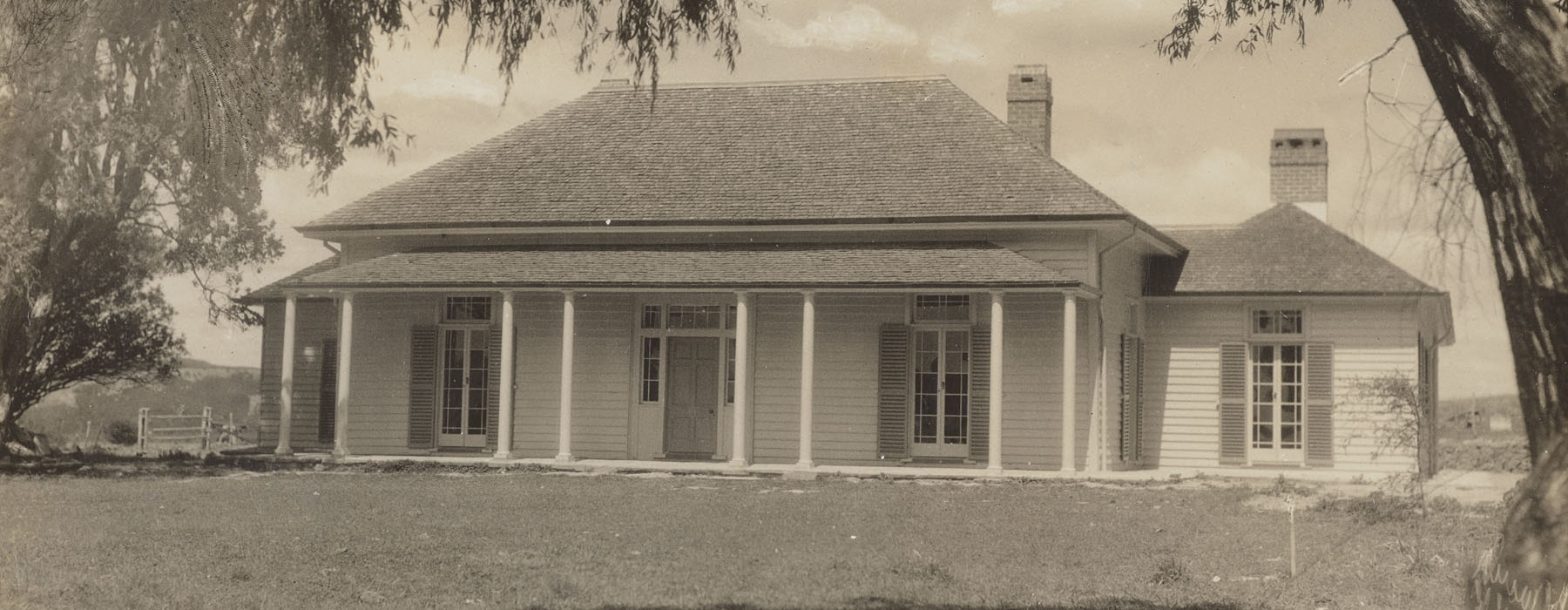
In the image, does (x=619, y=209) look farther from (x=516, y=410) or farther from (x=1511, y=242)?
(x=1511, y=242)

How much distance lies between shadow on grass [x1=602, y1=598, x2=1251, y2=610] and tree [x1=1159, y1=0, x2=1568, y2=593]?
3.81m

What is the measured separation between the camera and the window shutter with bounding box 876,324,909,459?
A: 766 inches

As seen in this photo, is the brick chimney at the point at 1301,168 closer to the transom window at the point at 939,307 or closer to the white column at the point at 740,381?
the transom window at the point at 939,307

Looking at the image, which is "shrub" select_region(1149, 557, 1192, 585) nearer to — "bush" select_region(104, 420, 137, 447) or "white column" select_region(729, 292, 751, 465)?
"white column" select_region(729, 292, 751, 465)

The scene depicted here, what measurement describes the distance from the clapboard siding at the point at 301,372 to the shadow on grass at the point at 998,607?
1595 cm

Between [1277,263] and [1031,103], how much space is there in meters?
4.40

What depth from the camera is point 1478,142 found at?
4.61m

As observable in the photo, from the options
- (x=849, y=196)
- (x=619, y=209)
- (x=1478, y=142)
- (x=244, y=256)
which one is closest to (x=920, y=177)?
(x=849, y=196)

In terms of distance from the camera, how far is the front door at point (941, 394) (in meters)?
19.5

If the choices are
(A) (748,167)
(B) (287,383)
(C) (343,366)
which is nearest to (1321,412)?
(A) (748,167)

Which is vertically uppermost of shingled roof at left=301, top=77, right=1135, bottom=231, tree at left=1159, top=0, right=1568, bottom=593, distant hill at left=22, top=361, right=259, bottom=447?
shingled roof at left=301, top=77, right=1135, bottom=231

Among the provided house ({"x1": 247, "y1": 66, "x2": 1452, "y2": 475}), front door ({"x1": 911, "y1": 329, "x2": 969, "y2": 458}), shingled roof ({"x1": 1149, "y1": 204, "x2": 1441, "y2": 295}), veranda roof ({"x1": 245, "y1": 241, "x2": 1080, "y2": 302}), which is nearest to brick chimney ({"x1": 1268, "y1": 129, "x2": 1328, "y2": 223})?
house ({"x1": 247, "y1": 66, "x2": 1452, "y2": 475})

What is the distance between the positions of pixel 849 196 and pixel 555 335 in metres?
4.83

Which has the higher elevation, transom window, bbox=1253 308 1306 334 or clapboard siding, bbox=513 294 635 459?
transom window, bbox=1253 308 1306 334
